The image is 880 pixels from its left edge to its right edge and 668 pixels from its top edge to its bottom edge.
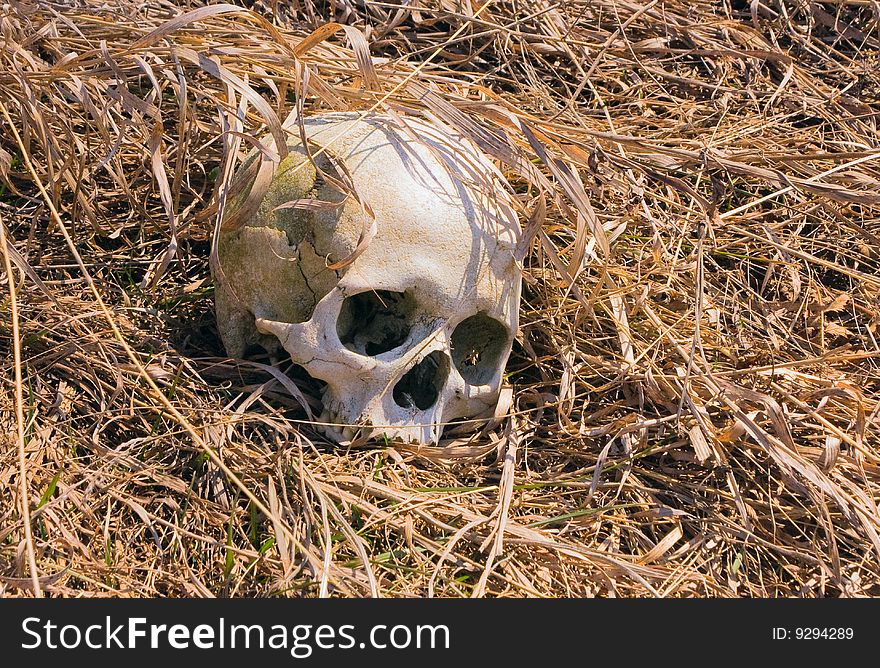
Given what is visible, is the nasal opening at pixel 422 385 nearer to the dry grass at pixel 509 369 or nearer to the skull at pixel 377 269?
the skull at pixel 377 269

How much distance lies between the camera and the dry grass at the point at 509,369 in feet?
7.25

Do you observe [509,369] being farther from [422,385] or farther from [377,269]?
[377,269]

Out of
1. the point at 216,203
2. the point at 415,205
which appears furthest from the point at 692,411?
the point at 216,203

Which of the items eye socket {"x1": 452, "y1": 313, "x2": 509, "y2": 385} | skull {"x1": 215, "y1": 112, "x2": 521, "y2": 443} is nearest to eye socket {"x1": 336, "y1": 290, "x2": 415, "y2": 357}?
skull {"x1": 215, "y1": 112, "x2": 521, "y2": 443}

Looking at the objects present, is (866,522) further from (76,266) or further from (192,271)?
(76,266)

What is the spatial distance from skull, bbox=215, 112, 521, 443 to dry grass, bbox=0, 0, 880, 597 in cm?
10

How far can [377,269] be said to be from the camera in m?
2.44

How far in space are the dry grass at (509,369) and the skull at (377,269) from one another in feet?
0.32

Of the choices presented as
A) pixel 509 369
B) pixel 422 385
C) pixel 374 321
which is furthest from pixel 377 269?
pixel 509 369

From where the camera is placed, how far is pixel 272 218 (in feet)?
8.23

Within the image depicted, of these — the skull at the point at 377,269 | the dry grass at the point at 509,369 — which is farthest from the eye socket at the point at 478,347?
the dry grass at the point at 509,369

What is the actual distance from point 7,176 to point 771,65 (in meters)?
2.72

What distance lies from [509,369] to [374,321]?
0.44 metres

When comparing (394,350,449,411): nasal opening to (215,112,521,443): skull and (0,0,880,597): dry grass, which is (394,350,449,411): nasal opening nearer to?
(215,112,521,443): skull
